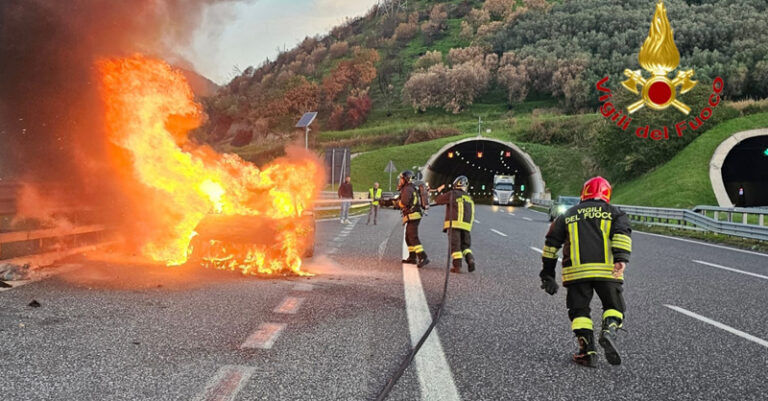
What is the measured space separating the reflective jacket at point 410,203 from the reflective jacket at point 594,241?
19.9 feet

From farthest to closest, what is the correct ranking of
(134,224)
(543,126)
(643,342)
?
1. (543,126)
2. (134,224)
3. (643,342)

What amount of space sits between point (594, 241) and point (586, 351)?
0.92 metres

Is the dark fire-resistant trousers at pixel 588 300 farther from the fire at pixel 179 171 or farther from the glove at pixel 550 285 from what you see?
the fire at pixel 179 171

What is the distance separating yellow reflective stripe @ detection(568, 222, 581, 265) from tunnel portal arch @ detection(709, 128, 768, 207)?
34.5m

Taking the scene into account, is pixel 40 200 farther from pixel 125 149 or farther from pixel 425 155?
pixel 425 155

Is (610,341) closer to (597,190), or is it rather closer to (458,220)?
(597,190)

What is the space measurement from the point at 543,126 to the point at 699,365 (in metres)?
72.2

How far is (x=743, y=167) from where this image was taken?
139 ft

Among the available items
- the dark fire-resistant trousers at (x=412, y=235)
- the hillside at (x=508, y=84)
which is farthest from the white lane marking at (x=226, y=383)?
the hillside at (x=508, y=84)

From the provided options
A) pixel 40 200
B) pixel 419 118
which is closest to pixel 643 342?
pixel 40 200

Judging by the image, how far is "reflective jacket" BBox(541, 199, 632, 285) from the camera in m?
4.89

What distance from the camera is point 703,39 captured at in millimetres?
84500

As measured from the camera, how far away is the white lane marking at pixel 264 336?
16.4 feet

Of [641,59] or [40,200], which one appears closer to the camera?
[40,200]
